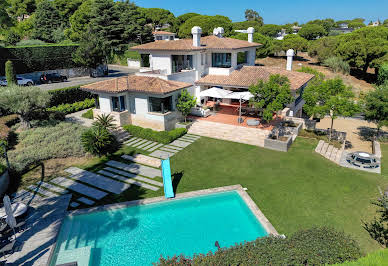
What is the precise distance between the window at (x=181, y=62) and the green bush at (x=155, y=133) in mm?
9650

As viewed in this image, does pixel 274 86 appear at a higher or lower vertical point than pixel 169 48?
lower

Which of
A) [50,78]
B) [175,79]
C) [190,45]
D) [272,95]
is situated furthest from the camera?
[50,78]

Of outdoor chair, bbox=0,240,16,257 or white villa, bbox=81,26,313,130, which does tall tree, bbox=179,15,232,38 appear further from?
outdoor chair, bbox=0,240,16,257

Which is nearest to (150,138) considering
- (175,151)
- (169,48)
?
(175,151)

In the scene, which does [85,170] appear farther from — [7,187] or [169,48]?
[169,48]

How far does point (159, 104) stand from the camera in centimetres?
2883

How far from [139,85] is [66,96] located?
510 inches

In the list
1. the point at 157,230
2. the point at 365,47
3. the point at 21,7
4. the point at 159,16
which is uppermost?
the point at 21,7

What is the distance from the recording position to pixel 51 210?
1697 cm

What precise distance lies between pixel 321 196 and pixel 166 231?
34.9 ft

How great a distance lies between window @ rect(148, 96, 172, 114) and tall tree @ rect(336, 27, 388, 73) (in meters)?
52.5

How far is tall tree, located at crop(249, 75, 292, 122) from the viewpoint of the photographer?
86.8 ft

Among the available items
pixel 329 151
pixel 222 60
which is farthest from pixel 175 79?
pixel 329 151

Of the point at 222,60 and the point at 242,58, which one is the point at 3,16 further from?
the point at 242,58
